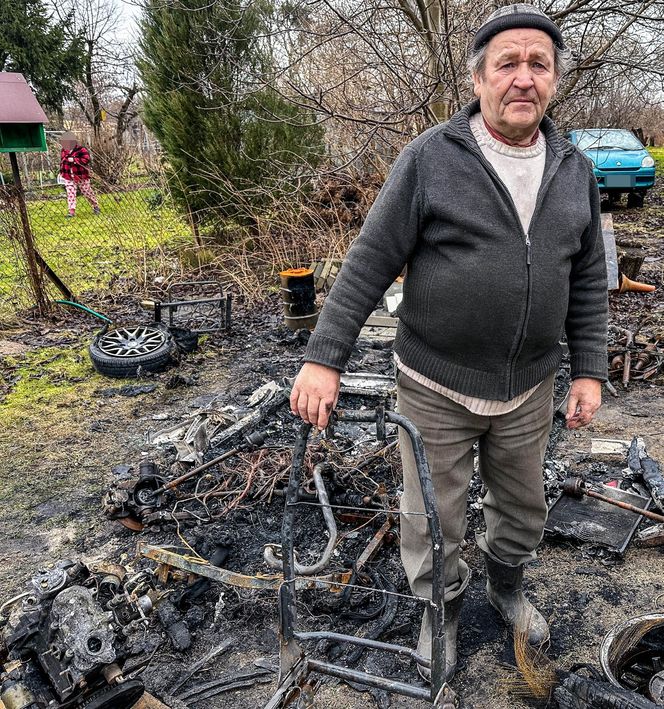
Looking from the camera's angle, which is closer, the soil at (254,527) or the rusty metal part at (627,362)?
the soil at (254,527)

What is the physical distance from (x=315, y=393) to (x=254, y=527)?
196 centimetres

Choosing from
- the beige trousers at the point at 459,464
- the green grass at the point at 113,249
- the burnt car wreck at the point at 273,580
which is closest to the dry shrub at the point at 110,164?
the green grass at the point at 113,249

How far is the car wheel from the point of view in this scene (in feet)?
46.7

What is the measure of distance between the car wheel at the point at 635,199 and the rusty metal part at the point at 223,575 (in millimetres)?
13930

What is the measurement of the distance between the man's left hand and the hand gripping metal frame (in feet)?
2.77

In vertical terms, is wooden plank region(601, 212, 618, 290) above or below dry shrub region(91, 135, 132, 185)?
below

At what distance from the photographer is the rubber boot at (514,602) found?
281cm

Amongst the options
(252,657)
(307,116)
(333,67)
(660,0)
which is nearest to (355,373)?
(252,657)

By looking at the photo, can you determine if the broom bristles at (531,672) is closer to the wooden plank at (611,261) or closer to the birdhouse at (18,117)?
the wooden plank at (611,261)

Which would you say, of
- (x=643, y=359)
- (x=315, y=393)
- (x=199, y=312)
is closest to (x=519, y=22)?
(x=315, y=393)

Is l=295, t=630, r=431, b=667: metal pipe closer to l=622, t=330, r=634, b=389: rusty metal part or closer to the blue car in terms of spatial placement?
l=622, t=330, r=634, b=389: rusty metal part

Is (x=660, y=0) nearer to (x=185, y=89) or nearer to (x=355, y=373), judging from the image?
(x=355, y=373)

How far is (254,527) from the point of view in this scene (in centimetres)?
376

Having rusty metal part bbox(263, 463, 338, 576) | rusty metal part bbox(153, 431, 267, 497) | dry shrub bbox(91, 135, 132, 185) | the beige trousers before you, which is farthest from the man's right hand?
dry shrub bbox(91, 135, 132, 185)
